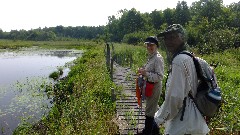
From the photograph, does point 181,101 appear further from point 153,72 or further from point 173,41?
point 153,72

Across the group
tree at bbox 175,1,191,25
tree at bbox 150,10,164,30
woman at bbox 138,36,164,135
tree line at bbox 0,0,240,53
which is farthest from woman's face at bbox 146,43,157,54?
tree at bbox 150,10,164,30

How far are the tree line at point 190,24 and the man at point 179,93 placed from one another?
65.9 feet

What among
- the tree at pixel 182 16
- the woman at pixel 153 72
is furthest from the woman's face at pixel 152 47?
→ the tree at pixel 182 16

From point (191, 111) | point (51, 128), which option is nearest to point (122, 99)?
point (51, 128)

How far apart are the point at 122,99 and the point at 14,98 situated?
8.47 metres

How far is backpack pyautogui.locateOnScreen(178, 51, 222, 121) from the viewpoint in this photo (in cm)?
258

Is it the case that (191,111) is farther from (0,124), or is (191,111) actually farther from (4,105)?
→ (4,105)

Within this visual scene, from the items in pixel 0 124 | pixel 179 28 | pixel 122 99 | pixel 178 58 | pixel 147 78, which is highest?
pixel 179 28

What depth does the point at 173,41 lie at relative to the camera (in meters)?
2.79

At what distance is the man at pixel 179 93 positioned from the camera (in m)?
2.58

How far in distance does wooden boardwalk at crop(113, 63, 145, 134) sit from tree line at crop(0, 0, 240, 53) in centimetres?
1263

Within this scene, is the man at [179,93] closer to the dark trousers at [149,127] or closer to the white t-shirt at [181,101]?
the white t-shirt at [181,101]

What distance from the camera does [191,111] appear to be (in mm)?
2666

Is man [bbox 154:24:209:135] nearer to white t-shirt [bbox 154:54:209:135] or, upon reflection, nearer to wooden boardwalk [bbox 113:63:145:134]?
white t-shirt [bbox 154:54:209:135]
